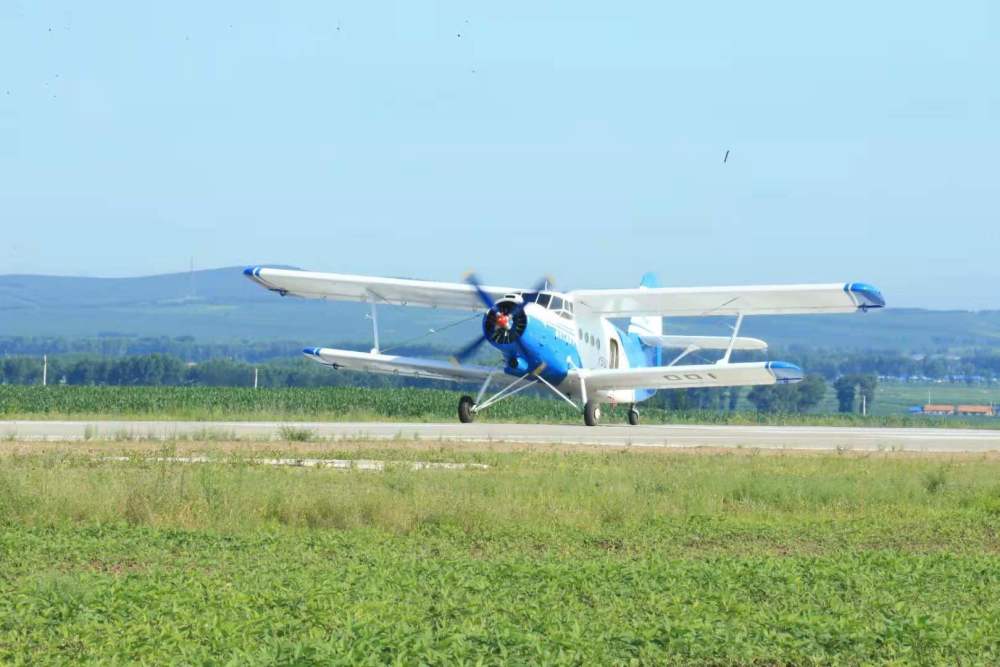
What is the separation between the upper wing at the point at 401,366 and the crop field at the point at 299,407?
8.19ft

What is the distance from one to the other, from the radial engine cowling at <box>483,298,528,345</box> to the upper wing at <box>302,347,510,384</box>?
7.02ft

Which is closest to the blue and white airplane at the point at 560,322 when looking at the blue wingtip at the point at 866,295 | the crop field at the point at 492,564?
the blue wingtip at the point at 866,295

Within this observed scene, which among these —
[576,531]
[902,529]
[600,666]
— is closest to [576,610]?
[600,666]

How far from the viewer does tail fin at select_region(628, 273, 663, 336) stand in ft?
153

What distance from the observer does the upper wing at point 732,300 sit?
36.3 meters

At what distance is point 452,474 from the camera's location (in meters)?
20.8

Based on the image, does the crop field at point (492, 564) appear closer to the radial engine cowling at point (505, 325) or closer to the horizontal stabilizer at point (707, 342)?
the radial engine cowling at point (505, 325)

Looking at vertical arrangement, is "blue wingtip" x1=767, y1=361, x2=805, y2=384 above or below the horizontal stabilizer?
below

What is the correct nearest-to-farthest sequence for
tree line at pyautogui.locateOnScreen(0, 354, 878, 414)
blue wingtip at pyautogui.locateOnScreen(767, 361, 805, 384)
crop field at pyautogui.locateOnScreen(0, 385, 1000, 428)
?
blue wingtip at pyautogui.locateOnScreen(767, 361, 805, 384)
crop field at pyautogui.locateOnScreen(0, 385, 1000, 428)
tree line at pyautogui.locateOnScreen(0, 354, 878, 414)

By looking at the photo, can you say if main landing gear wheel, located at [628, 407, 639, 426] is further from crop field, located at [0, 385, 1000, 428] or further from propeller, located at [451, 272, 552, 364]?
propeller, located at [451, 272, 552, 364]

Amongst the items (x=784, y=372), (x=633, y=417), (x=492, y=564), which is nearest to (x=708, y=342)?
(x=633, y=417)

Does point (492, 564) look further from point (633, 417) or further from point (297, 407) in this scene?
point (297, 407)

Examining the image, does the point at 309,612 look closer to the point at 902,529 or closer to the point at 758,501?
the point at 902,529

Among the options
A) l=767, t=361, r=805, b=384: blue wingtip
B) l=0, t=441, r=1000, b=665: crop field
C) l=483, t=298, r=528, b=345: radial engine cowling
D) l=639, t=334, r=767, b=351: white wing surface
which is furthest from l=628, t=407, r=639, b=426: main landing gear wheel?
l=0, t=441, r=1000, b=665: crop field
